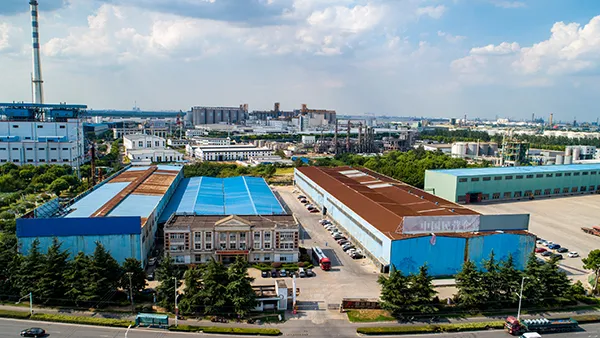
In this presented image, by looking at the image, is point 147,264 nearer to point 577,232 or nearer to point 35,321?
point 35,321

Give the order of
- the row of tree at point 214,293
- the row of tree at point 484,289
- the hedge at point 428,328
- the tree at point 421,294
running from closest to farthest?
1. the hedge at point 428,328
2. the row of tree at point 214,293
3. the tree at point 421,294
4. the row of tree at point 484,289

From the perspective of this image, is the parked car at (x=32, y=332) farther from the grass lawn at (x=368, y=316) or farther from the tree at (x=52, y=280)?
the grass lawn at (x=368, y=316)

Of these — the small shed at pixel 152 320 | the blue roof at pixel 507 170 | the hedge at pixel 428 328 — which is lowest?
the hedge at pixel 428 328

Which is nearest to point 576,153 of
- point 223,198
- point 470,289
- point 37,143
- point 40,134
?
point 223,198

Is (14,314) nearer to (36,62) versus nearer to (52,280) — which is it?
(52,280)

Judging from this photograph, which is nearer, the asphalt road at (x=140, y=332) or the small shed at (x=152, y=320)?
the asphalt road at (x=140, y=332)

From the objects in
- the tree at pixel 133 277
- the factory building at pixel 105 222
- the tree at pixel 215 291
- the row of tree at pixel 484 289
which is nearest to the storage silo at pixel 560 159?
the row of tree at pixel 484 289

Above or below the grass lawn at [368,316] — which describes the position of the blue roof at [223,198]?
above
